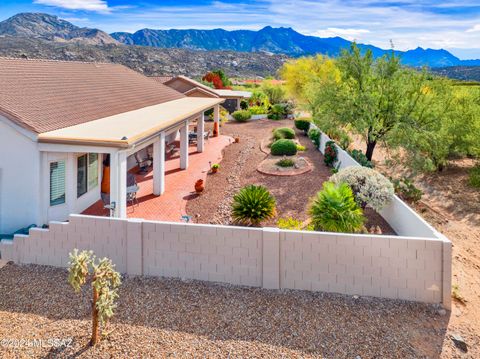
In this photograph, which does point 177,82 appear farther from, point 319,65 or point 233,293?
point 233,293

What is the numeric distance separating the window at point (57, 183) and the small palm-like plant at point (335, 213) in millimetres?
8710

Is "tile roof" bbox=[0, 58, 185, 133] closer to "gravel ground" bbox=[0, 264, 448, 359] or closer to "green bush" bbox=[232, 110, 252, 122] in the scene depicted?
"gravel ground" bbox=[0, 264, 448, 359]

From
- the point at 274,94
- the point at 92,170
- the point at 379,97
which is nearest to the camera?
the point at 92,170

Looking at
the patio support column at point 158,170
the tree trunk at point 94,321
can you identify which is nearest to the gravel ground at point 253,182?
the patio support column at point 158,170

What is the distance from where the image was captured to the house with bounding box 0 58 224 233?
11.9 m

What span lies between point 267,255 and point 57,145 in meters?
7.44

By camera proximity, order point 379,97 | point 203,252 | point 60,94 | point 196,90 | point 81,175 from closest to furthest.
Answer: point 203,252, point 81,175, point 60,94, point 379,97, point 196,90

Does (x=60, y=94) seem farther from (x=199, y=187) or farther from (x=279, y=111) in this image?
(x=279, y=111)

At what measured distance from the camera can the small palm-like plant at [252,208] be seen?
13836 mm

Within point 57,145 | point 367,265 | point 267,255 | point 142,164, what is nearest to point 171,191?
point 142,164

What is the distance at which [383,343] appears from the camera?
7.78 m

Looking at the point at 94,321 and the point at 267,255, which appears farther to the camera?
the point at 267,255

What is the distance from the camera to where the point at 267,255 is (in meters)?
9.68

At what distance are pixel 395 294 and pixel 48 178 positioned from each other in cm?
1100
